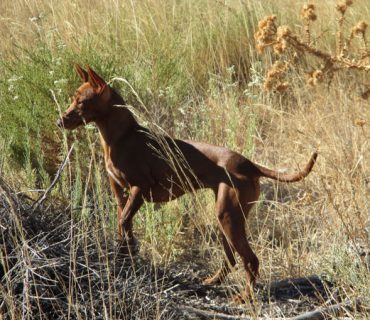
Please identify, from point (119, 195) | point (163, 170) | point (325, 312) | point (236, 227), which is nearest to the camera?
point (325, 312)

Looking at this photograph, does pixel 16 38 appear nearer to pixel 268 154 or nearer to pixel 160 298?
pixel 268 154

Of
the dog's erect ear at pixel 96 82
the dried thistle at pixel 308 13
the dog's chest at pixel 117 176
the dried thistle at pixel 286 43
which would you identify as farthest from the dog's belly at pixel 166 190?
the dried thistle at pixel 308 13

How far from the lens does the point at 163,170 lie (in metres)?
4.23

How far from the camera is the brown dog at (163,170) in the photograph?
395 centimetres

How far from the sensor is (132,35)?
740cm

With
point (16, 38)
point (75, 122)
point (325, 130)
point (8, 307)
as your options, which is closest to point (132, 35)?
point (16, 38)

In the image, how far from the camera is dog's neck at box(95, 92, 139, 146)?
4.29 meters

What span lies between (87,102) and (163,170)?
1.68 feet

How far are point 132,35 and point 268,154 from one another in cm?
201

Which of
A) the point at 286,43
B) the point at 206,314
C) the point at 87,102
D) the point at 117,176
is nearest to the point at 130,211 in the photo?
the point at 117,176

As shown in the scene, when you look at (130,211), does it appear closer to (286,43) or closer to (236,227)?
(236,227)

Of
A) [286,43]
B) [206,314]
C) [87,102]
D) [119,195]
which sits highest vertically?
[286,43]

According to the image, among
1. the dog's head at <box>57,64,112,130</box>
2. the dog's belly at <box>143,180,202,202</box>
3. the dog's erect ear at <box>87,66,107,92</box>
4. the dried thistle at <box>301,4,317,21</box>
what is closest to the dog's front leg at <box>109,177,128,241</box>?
the dog's belly at <box>143,180,202,202</box>

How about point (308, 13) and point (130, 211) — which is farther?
point (130, 211)
